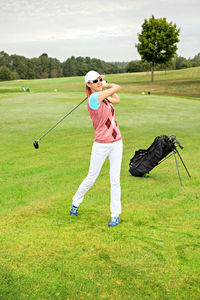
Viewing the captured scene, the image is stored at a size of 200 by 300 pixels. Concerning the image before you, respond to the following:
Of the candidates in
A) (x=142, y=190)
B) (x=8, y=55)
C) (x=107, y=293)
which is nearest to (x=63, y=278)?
(x=107, y=293)

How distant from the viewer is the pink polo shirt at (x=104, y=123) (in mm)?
5645

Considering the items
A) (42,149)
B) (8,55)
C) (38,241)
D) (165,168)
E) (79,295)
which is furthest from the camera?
(8,55)

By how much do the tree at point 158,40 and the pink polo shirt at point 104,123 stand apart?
55222mm

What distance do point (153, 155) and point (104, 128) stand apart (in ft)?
11.4

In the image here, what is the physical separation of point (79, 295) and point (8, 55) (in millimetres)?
143356

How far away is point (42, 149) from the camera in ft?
43.9

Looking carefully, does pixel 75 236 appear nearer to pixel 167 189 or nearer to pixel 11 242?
pixel 11 242

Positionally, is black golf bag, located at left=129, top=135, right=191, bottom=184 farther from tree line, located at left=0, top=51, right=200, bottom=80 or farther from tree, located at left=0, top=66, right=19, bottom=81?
tree, located at left=0, top=66, right=19, bottom=81

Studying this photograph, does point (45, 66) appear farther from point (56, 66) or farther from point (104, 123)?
point (104, 123)

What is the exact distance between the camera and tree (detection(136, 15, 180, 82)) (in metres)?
58.2

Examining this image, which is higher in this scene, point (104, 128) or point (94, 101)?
point (94, 101)

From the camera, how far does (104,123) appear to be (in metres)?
5.72

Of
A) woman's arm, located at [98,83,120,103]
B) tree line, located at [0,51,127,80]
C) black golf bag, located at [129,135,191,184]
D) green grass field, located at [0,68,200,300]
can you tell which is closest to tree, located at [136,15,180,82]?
green grass field, located at [0,68,200,300]

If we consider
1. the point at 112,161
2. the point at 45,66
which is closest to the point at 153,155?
the point at 112,161
